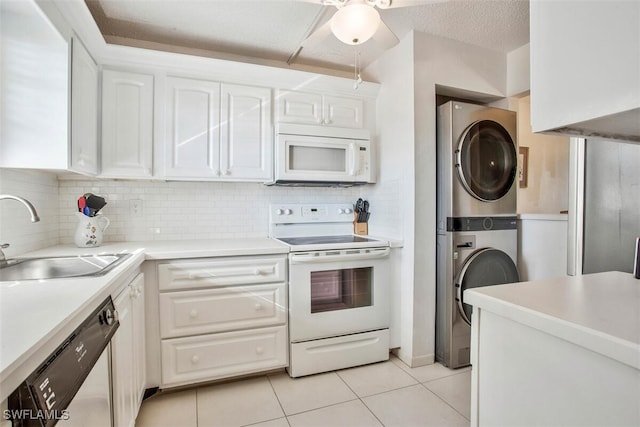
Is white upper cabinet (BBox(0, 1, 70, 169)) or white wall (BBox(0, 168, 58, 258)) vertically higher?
white upper cabinet (BBox(0, 1, 70, 169))

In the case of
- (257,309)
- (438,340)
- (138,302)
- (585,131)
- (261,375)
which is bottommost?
(261,375)

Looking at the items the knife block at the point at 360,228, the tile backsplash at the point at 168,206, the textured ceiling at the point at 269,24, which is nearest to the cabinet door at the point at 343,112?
the textured ceiling at the point at 269,24

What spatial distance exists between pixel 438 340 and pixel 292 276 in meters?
1.24

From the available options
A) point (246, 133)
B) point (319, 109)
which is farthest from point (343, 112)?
point (246, 133)

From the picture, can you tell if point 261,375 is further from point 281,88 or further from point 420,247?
point 281,88

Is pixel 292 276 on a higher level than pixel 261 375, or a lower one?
higher

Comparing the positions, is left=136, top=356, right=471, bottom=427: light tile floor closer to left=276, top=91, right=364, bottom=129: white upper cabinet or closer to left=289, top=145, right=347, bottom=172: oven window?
left=289, top=145, right=347, bottom=172: oven window

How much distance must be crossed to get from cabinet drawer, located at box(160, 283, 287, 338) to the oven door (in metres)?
0.13

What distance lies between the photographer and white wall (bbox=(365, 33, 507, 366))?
2354 millimetres

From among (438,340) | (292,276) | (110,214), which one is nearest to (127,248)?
(110,214)

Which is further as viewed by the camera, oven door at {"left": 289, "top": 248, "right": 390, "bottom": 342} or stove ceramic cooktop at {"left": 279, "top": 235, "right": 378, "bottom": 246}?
stove ceramic cooktop at {"left": 279, "top": 235, "right": 378, "bottom": 246}

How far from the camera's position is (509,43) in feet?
8.27

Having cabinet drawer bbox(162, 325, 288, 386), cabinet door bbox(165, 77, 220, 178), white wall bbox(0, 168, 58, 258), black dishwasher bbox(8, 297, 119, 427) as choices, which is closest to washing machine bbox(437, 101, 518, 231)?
cabinet drawer bbox(162, 325, 288, 386)

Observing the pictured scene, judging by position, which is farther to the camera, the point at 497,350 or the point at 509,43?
the point at 509,43
